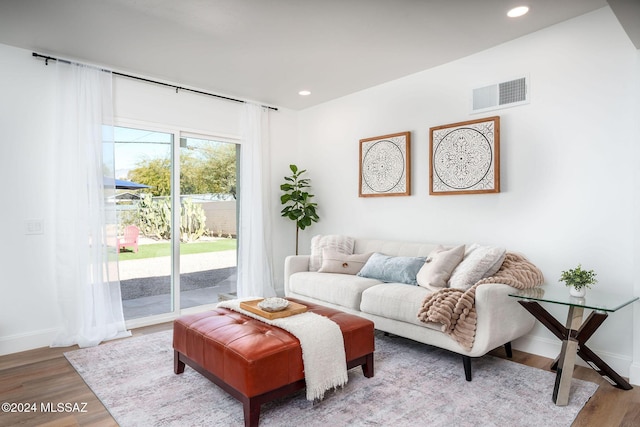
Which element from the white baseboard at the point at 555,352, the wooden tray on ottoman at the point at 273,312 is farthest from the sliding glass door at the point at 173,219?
the white baseboard at the point at 555,352

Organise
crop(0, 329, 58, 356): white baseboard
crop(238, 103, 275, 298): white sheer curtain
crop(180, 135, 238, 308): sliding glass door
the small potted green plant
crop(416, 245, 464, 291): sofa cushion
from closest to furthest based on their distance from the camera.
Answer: the small potted green plant → crop(416, 245, 464, 291): sofa cushion → crop(0, 329, 58, 356): white baseboard → crop(180, 135, 238, 308): sliding glass door → crop(238, 103, 275, 298): white sheer curtain

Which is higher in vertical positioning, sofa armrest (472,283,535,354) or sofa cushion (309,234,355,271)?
sofa cushion (309,234,355,271)

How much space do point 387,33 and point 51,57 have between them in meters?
3.09

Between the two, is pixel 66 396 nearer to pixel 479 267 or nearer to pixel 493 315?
pixel 493 315

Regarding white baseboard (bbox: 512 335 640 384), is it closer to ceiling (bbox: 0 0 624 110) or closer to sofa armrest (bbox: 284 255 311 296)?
sofa armrest (bbox: 284 255 311 296)

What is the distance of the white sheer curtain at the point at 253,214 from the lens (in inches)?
194

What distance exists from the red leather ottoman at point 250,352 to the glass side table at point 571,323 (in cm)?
114

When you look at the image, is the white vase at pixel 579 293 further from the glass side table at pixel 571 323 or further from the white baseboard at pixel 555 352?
the white baseboard at pixel 555 352

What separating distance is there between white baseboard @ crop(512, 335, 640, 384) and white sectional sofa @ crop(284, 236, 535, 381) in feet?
0.64

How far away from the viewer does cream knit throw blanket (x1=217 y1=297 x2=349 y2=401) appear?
229 centimetres

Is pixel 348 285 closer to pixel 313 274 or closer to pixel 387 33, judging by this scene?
pixel 313 274

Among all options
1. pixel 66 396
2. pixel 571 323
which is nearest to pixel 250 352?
pixel 66 396

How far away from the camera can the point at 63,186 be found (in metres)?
3.58

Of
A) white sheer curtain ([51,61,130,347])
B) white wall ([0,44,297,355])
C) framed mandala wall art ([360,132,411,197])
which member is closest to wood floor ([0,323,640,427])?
white wall ([0,44,297,355])
